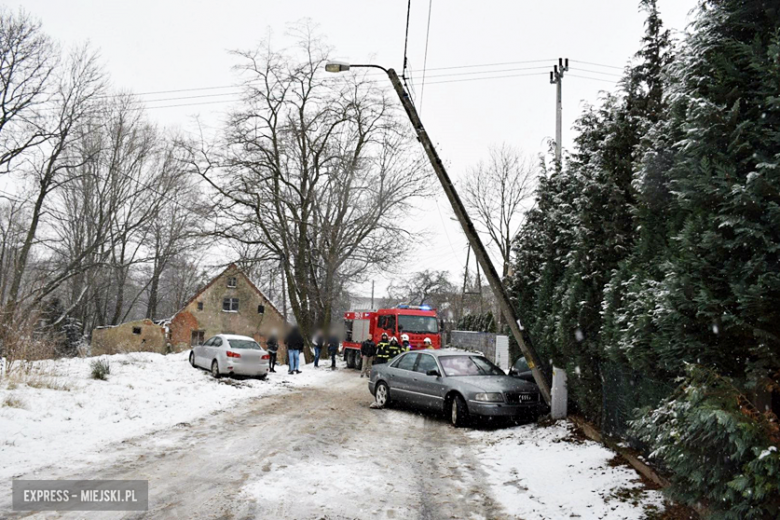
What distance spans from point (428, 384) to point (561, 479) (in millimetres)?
5275

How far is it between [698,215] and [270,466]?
5.67 metres

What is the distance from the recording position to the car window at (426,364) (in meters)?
12.3

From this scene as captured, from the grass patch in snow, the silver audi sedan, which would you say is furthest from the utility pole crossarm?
the grass patch in snow

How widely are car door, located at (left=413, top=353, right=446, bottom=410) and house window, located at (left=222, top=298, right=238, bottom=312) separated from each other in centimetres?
3995

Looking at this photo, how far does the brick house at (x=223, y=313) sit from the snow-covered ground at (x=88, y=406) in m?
30.4

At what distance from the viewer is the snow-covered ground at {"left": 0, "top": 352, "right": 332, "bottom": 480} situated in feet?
25.3

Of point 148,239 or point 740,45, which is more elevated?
point 148,239

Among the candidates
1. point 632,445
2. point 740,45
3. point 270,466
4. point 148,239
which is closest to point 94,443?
point 270,466

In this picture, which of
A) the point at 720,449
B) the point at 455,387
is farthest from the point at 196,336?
the point at 720,449

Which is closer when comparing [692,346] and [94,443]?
[692,346]

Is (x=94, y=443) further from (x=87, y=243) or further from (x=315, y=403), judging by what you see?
(x=87, y=243)

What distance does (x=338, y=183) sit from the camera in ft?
104

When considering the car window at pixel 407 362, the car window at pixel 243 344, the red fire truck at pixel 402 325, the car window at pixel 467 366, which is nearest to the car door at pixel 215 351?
the car window at pixel 243 344

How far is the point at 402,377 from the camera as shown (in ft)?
42.5
